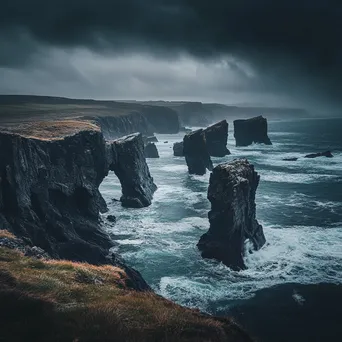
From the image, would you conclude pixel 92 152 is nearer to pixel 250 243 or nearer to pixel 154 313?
pixel 250 243

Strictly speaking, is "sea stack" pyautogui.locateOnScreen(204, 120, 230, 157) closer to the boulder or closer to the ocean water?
the boulder

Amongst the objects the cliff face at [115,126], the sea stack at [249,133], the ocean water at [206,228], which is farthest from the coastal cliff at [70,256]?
the sea stack at [249,133]

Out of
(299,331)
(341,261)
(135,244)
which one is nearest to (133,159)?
(135,244)

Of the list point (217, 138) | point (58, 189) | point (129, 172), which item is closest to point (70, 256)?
point (58, 189)

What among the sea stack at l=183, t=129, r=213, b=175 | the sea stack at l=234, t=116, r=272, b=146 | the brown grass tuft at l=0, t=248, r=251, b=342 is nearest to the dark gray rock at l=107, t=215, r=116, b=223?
the brown grass tuft at l=0, t=248, r=251, b=342

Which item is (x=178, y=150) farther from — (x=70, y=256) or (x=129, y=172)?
(x=70, y=256)

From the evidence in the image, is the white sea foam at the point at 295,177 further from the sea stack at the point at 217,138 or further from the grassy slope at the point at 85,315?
the grassy slope at the point at 85,315
